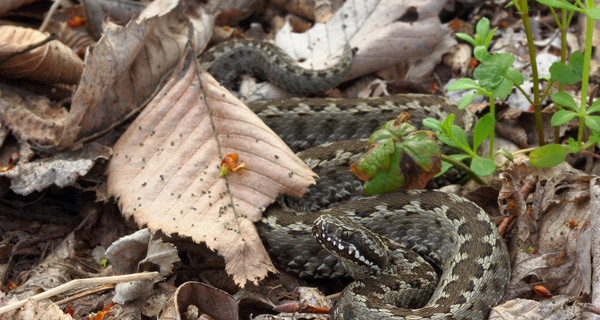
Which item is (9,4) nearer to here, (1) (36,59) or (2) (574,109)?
(1) (36,59)

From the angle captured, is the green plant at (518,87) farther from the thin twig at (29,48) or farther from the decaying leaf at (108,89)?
the thin twig at (29,48)

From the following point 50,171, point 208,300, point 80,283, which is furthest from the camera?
point 50,171

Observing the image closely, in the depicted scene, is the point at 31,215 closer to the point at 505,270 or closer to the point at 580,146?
the point at 505,270

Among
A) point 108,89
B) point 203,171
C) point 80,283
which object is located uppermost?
point 108,89

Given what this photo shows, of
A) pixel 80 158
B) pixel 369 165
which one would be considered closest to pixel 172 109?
pixel 80 158

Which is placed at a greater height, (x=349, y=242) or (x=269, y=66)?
(x=269, y=66)

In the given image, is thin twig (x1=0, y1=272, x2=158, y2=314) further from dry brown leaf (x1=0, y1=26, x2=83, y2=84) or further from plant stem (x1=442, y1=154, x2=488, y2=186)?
dry brown leaf (x1=0, y1=26, x2=83, y2=84)

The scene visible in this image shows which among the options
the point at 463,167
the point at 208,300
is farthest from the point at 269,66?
the point at 208,300
